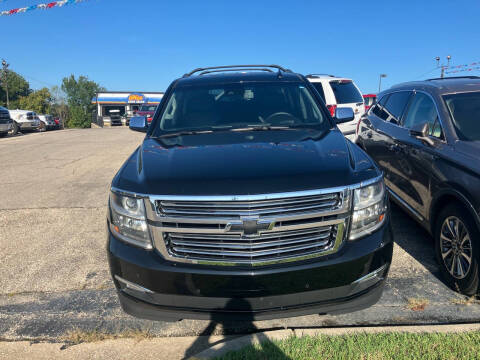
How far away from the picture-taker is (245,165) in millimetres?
2461

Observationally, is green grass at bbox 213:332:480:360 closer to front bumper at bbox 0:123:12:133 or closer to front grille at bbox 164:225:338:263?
front grille at bbox 164:225:338:263

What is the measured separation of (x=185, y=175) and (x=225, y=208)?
0.39 metres

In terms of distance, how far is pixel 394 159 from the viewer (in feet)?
14.9

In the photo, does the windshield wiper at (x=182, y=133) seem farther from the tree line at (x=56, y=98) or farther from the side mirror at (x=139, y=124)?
the tree line at (x=56, y=98)

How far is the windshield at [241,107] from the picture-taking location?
355cm

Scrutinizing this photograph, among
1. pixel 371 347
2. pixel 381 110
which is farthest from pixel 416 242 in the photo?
pixel 371 347

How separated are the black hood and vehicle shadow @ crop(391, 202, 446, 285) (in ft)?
5.37

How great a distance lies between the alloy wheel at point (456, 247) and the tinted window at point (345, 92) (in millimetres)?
6896

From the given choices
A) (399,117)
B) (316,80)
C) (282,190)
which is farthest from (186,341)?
(316,80)

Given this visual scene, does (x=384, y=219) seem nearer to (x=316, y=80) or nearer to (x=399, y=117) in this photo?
(x=399, y=117)

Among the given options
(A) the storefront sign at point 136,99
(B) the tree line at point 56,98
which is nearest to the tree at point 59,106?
(B) the tree line at point 56,98

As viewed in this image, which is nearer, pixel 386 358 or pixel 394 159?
pixel 386 358

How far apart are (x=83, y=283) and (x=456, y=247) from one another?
11.2ft

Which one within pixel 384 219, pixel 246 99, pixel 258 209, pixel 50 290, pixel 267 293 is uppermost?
pixel 246 99
